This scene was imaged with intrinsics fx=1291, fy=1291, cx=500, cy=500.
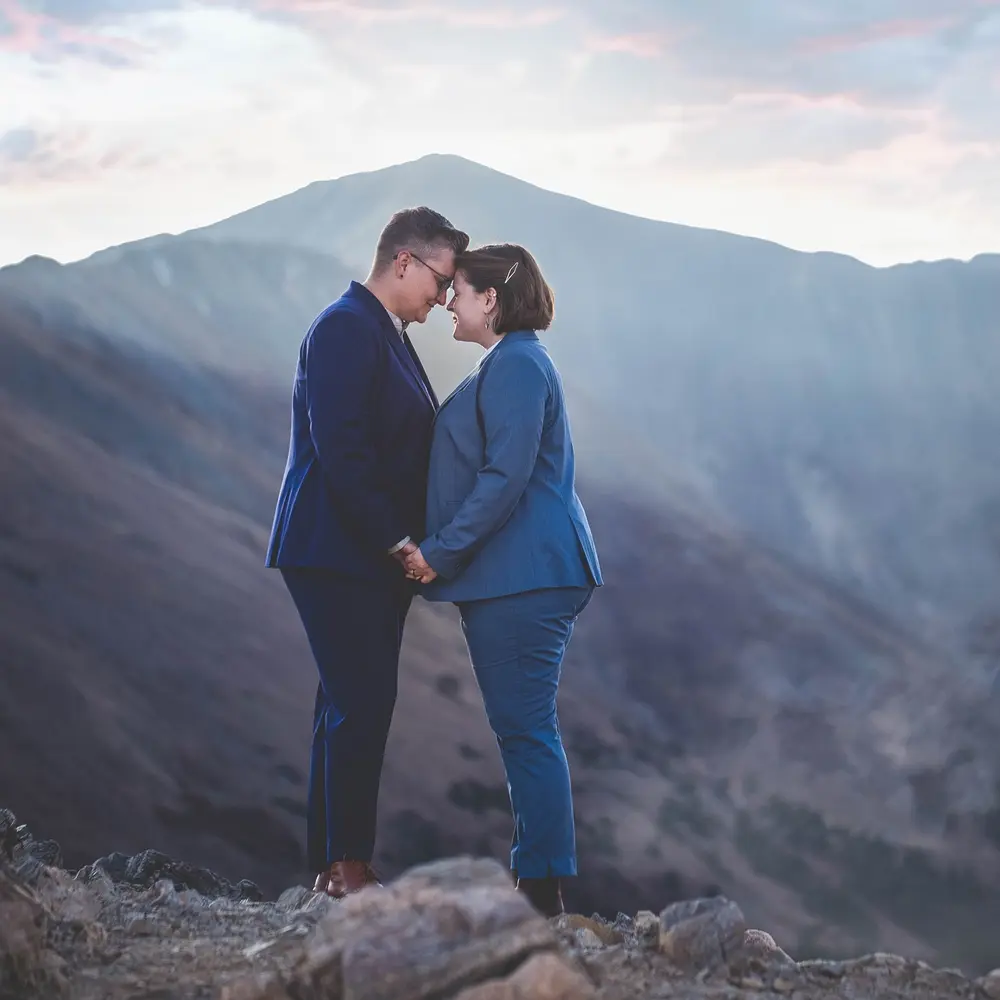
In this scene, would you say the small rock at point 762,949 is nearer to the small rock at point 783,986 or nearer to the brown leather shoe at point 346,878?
the small rock at point 783,986

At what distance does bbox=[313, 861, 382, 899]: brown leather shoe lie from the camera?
3172 millimetres

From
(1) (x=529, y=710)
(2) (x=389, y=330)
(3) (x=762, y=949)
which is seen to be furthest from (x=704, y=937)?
(2) (x=389, y=330)

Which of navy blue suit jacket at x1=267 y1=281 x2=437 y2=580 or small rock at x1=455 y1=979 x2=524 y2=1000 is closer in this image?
small rock at x1=455 y1=979 x2=524 y2=1000

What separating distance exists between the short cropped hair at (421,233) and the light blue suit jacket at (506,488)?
36cm

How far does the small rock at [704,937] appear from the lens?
265cm

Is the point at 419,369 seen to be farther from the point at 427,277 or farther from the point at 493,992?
the point at 493,992

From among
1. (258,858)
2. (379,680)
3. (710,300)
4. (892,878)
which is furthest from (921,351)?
(379,680)

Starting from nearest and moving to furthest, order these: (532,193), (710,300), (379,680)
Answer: (379,680) < (532,193) < (710,300)

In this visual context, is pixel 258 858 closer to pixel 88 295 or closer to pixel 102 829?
pixel 102 829

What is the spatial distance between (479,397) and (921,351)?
1868cm

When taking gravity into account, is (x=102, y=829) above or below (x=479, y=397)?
below

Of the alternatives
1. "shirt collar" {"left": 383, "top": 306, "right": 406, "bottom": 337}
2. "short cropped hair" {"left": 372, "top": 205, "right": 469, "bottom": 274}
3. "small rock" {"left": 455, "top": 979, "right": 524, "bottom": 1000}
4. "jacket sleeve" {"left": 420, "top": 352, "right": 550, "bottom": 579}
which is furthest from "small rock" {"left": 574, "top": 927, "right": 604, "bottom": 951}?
"short cropped hair" {"left": 372, "top": 205, "right": 469, "bottom": 274}

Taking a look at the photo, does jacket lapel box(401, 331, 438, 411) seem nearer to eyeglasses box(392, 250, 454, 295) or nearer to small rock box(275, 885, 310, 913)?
eyeglasses box(392, 250, 454, 295)

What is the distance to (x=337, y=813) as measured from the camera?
10.4 feet
